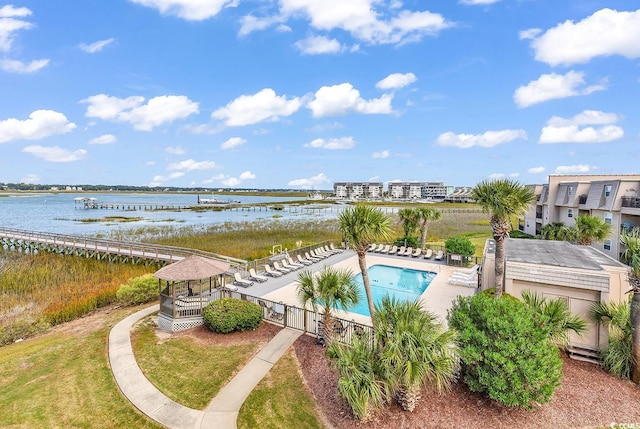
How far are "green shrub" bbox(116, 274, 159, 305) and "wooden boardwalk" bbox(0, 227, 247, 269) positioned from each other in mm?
6536

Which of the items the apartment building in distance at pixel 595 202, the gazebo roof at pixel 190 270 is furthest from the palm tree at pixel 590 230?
the gazebo roof at pixel 190 270

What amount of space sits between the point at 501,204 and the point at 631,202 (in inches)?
838

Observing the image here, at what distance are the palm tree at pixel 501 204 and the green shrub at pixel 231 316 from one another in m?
8.57

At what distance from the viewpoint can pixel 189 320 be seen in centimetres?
1220

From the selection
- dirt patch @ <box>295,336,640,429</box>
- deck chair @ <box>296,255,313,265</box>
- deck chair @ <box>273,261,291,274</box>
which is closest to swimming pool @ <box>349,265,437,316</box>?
deck chair @ <box>296,255,313,265</box>

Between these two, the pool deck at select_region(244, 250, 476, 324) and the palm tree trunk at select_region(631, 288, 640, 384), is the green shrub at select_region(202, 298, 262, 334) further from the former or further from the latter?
the palm tree trunk at select_region(631, 288, 640, 384)

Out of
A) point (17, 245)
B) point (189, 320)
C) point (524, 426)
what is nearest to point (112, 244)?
point (17, 245)

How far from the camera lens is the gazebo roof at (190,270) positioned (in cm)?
1198

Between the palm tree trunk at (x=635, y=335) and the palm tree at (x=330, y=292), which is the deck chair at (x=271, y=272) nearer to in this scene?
the palm tree at (x=330, y=292)

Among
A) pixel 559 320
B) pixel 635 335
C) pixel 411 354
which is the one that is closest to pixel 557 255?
pixel 635 335

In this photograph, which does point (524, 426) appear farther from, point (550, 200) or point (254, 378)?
point (550, 200)

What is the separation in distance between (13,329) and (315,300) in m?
12.8

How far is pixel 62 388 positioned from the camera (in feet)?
27.9

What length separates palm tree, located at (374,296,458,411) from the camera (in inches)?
257
